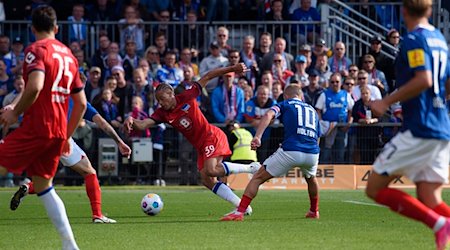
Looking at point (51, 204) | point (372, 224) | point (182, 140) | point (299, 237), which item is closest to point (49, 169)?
point (51, 204)

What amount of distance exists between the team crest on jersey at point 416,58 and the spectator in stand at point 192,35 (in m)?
15.5

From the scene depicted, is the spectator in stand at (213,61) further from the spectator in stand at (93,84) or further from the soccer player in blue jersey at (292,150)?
the soccer player in blue jersey at (292,150)

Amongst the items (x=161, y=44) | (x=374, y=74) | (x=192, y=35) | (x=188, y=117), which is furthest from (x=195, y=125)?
(x=192, y=35)

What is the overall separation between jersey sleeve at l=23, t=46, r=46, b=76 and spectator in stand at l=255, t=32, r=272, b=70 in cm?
1403

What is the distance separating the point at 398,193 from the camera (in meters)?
8.88

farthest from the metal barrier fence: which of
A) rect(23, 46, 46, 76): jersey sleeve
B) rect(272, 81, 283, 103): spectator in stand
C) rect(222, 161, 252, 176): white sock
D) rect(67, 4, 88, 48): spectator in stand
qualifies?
rect(23, 46, 46, 76): jersey sleeve

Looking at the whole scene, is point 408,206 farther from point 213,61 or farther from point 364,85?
point 213,61

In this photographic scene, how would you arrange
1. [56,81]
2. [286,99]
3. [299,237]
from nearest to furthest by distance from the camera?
1. [56,81]
2. [299,237]
3. [286,99]

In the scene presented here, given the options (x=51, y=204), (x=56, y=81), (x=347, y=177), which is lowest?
(x=347, y=177)

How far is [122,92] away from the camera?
2220cm

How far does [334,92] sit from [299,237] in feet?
35.8

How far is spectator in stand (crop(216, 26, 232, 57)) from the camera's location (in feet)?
75.1

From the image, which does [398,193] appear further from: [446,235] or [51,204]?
[51,204]

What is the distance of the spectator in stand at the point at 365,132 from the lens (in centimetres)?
2189
